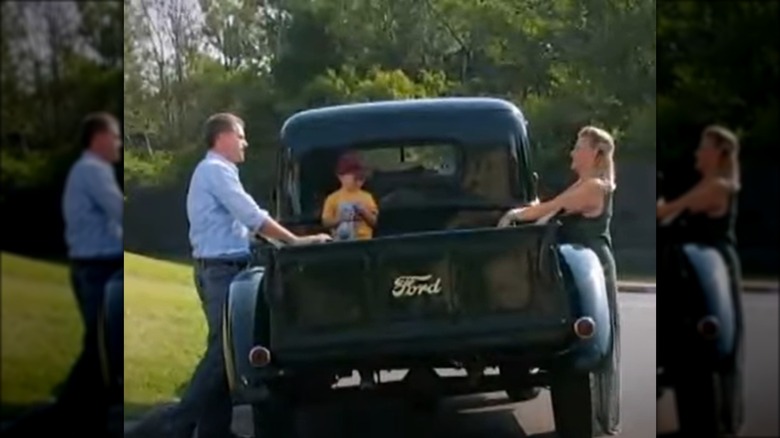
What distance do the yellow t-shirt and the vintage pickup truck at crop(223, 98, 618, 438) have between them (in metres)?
0.03

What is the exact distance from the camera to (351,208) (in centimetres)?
400

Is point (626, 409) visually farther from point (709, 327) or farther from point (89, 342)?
point (89, 342)

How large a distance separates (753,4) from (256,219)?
58.1 inches

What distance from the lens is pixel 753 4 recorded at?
11.7 ft

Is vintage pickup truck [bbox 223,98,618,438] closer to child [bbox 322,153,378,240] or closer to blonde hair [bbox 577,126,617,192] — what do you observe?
child [bbox 322,153,378,240]

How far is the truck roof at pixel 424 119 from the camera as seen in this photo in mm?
4004

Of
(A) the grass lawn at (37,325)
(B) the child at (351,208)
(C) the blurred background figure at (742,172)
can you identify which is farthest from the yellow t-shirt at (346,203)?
(C) the blurred background figure at (742,172)

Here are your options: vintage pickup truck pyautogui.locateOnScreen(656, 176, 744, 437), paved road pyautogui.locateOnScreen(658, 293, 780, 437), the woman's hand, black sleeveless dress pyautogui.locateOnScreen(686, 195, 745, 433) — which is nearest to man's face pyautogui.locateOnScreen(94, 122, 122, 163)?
the woman's hand

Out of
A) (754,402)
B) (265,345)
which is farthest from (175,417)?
(754,402)

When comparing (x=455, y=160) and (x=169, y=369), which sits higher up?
(x=455, y=160)

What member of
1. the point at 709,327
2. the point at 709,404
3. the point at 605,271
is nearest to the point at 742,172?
the point at 709,327

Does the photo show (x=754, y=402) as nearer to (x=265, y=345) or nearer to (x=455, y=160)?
(x=455, y=160)

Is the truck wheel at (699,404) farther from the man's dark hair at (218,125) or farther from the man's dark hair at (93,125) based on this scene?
the man's dark hair at (93,125)

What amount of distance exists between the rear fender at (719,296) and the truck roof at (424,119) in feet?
2.25
